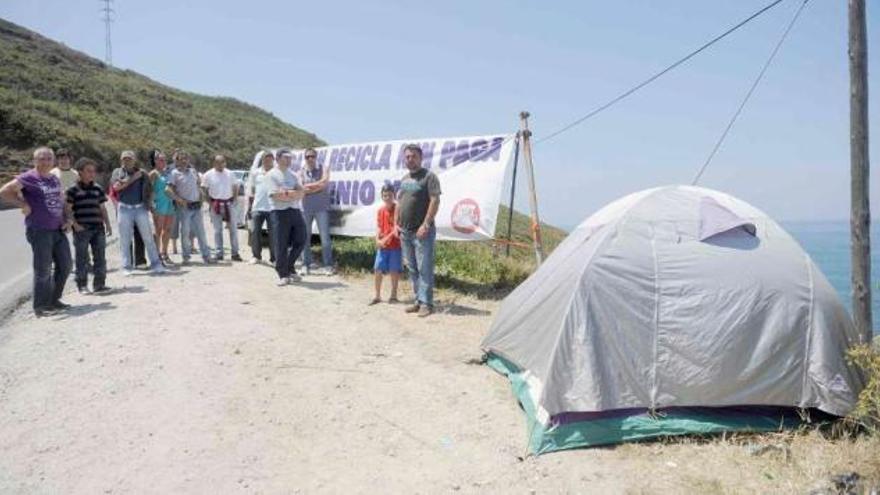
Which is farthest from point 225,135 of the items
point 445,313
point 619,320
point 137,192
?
point 619,320

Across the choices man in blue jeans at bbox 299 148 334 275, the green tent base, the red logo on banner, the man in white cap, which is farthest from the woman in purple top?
the green tent base

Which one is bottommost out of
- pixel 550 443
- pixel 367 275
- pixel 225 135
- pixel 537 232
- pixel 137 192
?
pixel 550 443

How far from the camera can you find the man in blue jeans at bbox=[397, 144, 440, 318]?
Result: 755 cm

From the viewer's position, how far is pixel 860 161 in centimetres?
503

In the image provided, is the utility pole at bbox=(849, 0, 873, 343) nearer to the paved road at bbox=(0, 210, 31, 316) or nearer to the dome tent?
the dome tent

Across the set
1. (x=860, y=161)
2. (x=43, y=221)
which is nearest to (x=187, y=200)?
(x=43, y=221)

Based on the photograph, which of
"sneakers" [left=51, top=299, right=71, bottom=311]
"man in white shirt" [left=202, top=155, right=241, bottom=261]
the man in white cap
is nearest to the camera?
"sneakers" [left=51, top=299, right=71, bottom=311]

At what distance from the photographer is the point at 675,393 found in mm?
4699

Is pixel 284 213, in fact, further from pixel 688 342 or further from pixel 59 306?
pixel 688 342

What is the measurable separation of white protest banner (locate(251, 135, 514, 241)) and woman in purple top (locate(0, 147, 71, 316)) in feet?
15.2

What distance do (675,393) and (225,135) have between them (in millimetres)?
52416

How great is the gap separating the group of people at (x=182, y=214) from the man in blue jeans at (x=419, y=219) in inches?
0.5

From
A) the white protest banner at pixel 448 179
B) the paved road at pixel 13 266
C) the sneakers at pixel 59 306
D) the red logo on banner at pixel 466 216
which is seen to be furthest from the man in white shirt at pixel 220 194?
the red logo on banner at pixel 466 216

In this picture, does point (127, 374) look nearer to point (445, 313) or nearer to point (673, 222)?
point (445, 313)
